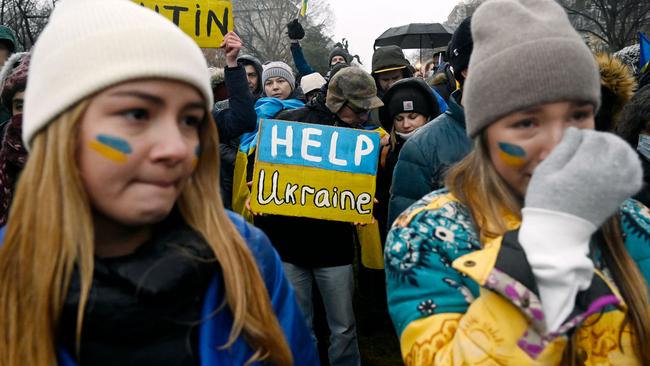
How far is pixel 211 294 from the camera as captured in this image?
5.03 ft

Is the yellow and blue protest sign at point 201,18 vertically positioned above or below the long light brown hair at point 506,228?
above

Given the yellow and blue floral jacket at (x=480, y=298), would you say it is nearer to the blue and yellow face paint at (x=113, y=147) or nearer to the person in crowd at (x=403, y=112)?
the blue and yellow face paint at (x=113, y=147)

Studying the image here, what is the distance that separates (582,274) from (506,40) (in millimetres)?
665

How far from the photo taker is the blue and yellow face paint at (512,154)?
1596 mm

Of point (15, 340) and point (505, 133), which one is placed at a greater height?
point (505, 133)

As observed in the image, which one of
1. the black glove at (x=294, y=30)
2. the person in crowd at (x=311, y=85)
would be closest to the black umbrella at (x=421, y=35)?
the black glove at (x=294, y=30)

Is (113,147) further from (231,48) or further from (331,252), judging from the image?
(231,48)

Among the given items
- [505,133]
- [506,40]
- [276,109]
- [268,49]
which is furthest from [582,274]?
[268,49]

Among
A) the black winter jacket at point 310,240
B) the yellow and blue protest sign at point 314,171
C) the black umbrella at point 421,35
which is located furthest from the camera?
the black umbrella at point 421,35

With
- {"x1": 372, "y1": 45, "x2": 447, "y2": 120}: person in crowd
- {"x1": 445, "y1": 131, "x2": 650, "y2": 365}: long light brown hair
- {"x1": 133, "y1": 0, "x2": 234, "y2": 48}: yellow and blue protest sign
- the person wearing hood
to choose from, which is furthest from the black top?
{"x1": 372, "y1": 45, "x2": 447, "y2": 120}: person in crowd

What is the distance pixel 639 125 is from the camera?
334cm

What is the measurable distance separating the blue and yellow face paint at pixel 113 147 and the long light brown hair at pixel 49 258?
66 mm

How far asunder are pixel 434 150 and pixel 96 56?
6.72 ft

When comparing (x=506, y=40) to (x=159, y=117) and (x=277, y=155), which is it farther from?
(x=277, y=155)
